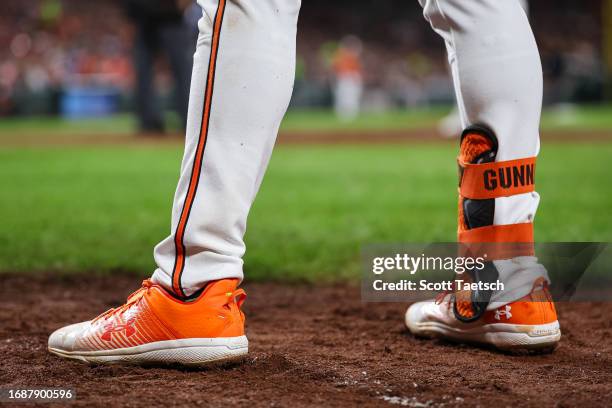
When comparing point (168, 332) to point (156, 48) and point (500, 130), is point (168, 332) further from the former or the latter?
point (156, 48)

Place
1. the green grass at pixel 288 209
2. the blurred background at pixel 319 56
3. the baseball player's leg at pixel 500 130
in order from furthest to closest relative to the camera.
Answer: the blurred background at pixel 319 56 < the green grass at pixel 288 209 < the baseball player's leg at pixel 500 130

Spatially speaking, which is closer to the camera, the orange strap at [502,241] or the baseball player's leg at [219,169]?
the baseball player's leg at [219,169]

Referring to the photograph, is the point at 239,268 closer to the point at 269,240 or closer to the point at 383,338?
the point at 383,338

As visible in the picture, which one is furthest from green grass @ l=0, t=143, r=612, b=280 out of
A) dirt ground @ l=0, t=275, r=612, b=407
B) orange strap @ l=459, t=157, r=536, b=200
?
orange strap @ l=459, t=157, r=536, b=200

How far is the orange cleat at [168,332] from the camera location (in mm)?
1487

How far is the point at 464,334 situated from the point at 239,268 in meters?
0.54

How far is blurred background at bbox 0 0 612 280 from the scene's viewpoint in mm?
3164

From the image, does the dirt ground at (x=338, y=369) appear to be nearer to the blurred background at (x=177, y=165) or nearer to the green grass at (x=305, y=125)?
the blurred background at (x=177, y=165)

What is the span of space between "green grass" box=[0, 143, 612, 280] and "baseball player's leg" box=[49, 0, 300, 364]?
3.81 feet

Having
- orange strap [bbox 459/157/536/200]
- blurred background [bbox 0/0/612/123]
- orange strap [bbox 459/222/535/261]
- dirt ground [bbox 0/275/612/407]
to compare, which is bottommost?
dirt ground [bbox 0/275/612/407]

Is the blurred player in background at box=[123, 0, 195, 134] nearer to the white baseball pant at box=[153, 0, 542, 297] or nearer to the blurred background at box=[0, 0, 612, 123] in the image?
the blurred background at box=[0, 0, 612, 123]

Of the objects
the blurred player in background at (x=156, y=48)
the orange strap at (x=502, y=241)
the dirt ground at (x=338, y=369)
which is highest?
the blurred player in background at (x=156, y=48)

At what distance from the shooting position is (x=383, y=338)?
1.83m

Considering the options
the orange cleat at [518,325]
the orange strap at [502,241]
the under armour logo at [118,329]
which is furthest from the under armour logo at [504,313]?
the under armour logo at [118,329]
